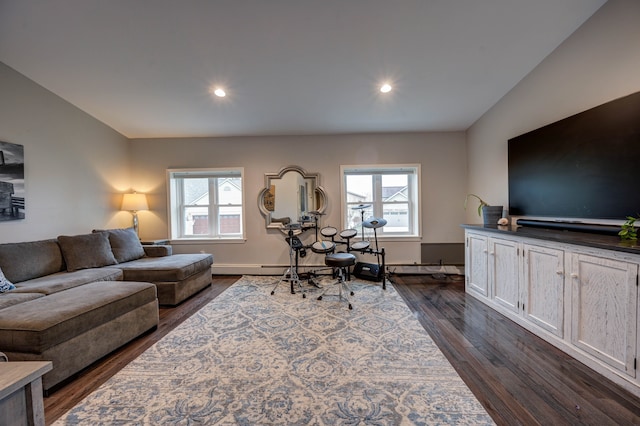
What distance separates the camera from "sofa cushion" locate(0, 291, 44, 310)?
2053mm

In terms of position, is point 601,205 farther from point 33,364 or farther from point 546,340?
point 33,364

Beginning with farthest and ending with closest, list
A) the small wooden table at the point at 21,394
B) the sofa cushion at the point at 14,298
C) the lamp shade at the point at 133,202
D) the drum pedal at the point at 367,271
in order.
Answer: the lamp shade at the point at 133,202
the drum pedal at the point at 367,271
the sofa cushion at the point at 14,298
the small wooden table at the point at 21,394

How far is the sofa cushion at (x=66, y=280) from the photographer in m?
2.41

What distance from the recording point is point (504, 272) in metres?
2.77

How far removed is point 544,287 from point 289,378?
2310 millimetres

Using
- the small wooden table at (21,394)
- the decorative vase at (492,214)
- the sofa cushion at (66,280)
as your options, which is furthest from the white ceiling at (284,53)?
the small wooden table at (21,394)

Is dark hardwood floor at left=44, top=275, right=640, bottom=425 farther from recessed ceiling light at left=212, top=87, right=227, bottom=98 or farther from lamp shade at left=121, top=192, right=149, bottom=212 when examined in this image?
recessed ceiling light at left=212, top=87, right=227, bottom=98

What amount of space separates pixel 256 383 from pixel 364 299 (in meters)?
1.87

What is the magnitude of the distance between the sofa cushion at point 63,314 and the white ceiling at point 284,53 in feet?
8.15

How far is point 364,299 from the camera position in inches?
131

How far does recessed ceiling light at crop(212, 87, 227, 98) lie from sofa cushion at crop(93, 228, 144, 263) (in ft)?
8.06

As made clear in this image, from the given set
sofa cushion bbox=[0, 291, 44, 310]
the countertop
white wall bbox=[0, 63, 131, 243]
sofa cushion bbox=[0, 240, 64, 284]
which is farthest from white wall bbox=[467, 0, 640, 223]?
white wall bbox=[0, 63, 131, 243]

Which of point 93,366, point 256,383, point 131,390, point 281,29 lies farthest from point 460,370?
point 281,29

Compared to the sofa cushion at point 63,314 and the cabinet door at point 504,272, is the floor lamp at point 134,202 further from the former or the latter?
Result: the cabinet door at point 504,272
